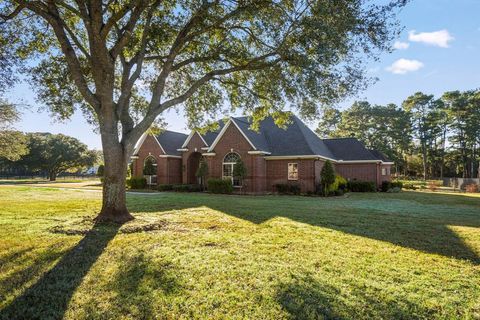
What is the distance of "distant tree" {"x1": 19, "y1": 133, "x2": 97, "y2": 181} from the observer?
177 feet

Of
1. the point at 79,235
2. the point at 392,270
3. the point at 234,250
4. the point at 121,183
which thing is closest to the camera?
the point at 392,270

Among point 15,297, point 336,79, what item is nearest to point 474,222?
point 336,79

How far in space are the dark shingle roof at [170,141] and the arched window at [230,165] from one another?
7.42 metres

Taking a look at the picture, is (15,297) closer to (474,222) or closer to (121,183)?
(121,183)

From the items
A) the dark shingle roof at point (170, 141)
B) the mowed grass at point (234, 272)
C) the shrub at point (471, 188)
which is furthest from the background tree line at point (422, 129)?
the mowed grass at point (234, 272)

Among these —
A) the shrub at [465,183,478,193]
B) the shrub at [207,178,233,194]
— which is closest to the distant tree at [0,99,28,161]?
the shrub at [207,178,233,194]

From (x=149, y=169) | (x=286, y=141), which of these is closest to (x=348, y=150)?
(x=286, y=141)

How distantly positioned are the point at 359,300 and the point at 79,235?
21.4ft

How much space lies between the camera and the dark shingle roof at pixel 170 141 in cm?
2996

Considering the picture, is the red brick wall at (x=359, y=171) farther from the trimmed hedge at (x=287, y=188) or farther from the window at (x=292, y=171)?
the trimmed hedge at (x=287, y=188)

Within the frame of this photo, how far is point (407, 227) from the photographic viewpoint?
9.47m

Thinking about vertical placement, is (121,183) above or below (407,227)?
above

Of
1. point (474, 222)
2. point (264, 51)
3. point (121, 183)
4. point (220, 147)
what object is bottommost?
point (474, 222)

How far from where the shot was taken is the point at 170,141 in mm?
31266
